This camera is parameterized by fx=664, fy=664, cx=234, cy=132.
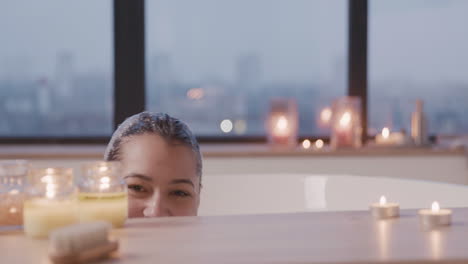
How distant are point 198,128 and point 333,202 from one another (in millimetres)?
983

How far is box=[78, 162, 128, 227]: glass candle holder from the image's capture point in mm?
969

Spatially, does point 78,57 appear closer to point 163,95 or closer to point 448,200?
point 163,95

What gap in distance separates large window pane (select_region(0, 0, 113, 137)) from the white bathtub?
37.2 inches

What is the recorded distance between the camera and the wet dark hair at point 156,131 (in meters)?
1.56

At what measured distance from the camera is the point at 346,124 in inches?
113

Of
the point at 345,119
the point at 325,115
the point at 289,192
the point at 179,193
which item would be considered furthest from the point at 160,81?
the point at 179,193

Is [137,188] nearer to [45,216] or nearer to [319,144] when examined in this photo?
[45,216]

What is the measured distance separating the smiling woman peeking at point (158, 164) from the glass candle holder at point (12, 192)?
39 centimetres

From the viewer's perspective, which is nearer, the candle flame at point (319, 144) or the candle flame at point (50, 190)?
the candle flame at point (50, 190)

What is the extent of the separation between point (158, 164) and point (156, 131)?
0.35 feet

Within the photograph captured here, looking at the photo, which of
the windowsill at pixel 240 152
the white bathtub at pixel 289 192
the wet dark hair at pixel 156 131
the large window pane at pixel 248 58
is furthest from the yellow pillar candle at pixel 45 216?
the large window pane at pixel 248 58

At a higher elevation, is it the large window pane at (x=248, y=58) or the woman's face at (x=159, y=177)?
the large window pane at (x=248, y=58)

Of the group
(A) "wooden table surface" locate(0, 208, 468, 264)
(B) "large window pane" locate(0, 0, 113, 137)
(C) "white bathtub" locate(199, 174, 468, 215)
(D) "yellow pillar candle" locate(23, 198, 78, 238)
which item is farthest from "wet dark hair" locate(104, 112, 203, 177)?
(B) "large window pane" locate(0, 0, 113, 137)

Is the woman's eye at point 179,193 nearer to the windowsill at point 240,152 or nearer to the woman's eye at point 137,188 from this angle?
the woman's eye at point 137,188
